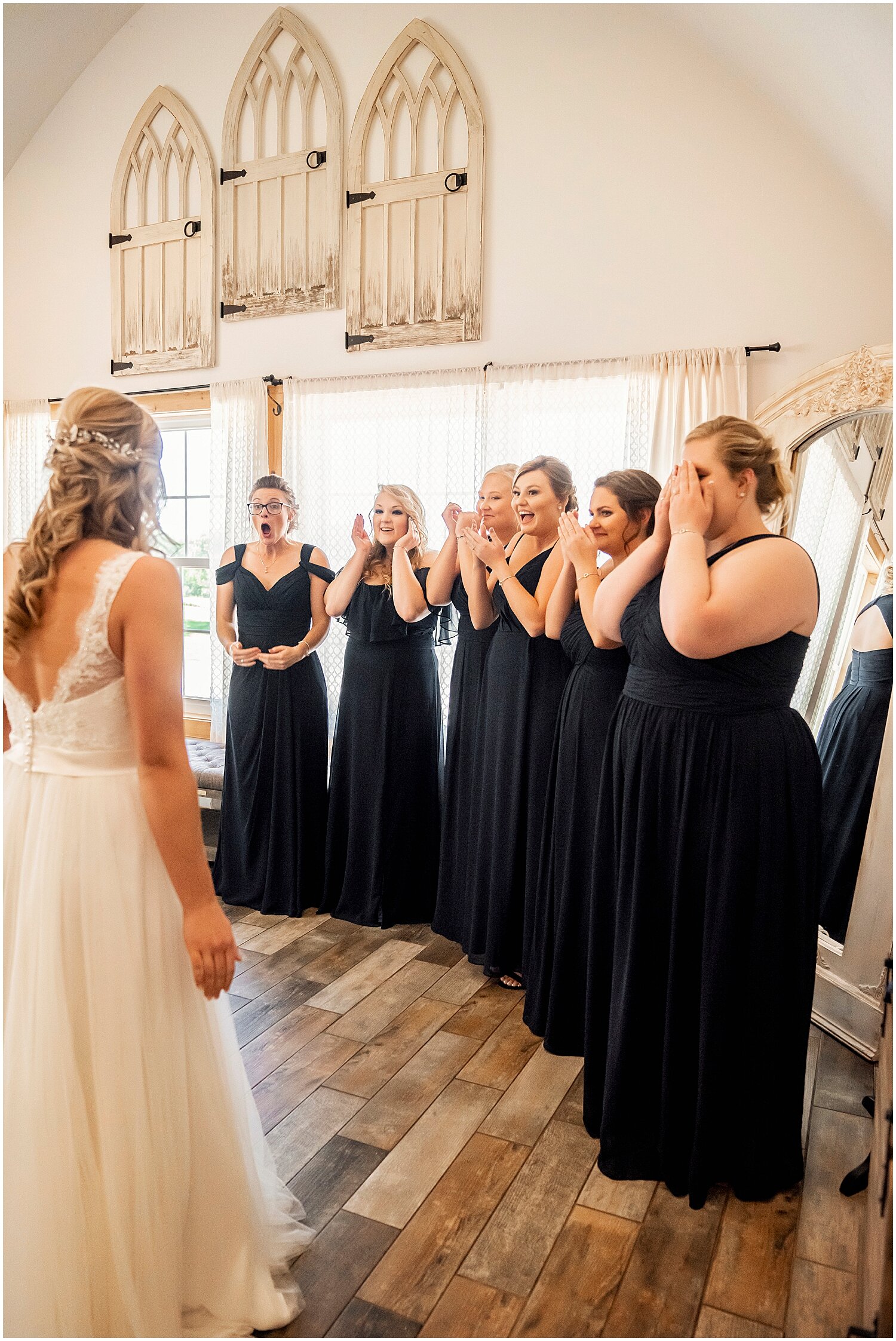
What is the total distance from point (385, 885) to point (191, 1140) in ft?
6.85

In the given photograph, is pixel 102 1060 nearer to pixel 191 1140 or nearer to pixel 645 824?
pixel 191 1140

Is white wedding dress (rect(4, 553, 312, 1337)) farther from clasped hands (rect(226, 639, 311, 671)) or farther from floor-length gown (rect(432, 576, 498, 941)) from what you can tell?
clasped hands (rect(226, 639, 311, 671))

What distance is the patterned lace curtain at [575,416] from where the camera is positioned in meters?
3.96

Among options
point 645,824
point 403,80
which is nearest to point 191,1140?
point 645,824

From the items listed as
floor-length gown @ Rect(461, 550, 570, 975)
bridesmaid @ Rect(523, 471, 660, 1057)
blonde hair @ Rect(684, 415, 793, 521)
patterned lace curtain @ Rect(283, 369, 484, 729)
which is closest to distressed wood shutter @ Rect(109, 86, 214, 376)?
patterned lace curtain @ Rect(283, 369, 484, 729)

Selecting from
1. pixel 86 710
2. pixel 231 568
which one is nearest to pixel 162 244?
pixel 231 568

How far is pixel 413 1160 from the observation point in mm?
2188

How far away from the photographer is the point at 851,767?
2912mm

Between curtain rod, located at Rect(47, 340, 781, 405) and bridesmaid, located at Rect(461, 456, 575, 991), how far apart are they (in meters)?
1.22

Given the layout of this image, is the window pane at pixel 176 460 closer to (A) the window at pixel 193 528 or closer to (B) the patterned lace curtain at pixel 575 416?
(A) the window at pixel 193 528

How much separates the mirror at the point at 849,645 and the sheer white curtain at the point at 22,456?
4.60 m

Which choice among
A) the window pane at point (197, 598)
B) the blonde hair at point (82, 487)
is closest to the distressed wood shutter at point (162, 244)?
the window pane at point (197, 598)

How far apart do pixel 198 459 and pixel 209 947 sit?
4.34m

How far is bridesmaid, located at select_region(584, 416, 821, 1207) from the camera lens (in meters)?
1.97
